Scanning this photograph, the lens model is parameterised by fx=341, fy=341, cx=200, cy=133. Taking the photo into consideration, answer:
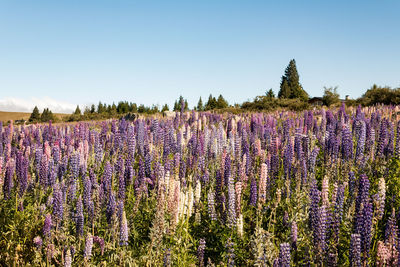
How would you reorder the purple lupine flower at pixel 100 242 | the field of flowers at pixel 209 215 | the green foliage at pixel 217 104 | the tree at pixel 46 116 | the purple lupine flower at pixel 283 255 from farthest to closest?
the tree at pixel 46 116, the green foliage at pixel 217 104, the purple lupine flower at pixel 100 242, the field of flowers at pixel 209 215, the purple lupine flower at pixel 283 255

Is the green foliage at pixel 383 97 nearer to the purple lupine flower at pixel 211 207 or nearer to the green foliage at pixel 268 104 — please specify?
the green foliage at pixel 268 104

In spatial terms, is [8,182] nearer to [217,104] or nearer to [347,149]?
[347,149]

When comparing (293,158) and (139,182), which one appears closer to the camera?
(139,182)

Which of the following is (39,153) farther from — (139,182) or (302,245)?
(302,245)

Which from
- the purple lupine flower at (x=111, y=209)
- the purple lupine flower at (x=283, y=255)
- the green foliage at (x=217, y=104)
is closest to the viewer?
the purple lupine flower at (x=283, y=255)

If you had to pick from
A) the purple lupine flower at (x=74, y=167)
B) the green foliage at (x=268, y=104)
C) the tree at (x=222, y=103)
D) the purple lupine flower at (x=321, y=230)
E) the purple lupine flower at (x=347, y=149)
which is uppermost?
the tree at (x=222, y=103)

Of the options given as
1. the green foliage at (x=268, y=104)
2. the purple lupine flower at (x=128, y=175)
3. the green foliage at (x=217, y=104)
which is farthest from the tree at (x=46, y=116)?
the purple lupine flower at (x=128, y=175)

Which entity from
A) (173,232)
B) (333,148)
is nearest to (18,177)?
(173,232)

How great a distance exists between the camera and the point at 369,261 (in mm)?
4129

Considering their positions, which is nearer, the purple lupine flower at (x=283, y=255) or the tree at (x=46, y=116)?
the purple lupine flower at (x=283, y=255)

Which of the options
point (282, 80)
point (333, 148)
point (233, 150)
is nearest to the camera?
point (333, 148)

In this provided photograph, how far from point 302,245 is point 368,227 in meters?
1.11

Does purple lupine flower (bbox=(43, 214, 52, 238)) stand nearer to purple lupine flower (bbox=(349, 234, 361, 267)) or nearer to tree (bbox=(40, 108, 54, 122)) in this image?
purple lupine flower (bbox=(349, 234, 361, 267))

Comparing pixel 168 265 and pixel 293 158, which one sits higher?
pixel 293 158
